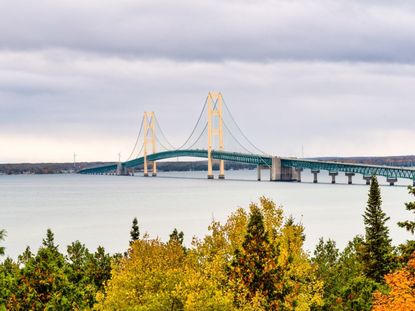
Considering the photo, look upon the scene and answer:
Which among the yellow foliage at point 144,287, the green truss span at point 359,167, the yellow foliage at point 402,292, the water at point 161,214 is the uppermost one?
the green truss span at point 359,167

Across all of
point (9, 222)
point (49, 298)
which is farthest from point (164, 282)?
point (9, 222)

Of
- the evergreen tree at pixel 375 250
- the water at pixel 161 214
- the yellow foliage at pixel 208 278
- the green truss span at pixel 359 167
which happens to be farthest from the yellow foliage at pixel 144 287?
the green truss span at pixel 359 167

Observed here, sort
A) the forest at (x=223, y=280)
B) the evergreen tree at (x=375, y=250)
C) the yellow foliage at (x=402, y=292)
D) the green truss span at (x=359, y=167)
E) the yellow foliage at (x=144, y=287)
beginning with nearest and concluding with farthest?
the yellow foliage at (x=402, y=292) < the forest at (x=223, y=280) < the yellow foliage at (x=144, y=287) < the evergreen tree at (x=375, y=250) < the green truss span at (x=359, y=167)

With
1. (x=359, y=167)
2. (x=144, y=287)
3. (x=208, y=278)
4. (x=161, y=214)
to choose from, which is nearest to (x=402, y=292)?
(x=208, y=278)

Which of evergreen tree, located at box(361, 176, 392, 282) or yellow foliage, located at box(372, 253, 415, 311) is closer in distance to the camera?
yellow foliage, located at box(372, 253, 415, 311)

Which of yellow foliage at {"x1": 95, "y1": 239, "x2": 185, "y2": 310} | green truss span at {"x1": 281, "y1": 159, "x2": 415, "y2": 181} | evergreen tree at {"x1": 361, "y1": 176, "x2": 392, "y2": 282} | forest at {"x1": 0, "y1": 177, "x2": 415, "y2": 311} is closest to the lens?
forest at {"x1": 0, "y1": 177, "x2": 415, "y2": 311}

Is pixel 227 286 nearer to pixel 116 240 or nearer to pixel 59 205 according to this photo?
pixel 116 240

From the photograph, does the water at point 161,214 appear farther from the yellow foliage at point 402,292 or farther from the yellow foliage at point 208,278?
the yellow foliage at point 402,292

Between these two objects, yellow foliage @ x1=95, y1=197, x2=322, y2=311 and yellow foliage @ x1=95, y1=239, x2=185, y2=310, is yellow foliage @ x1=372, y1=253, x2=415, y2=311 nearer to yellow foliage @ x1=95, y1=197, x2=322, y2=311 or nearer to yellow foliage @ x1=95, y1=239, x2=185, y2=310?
yellow foliage @ x1=95, y1=197, x2=322, y2=311

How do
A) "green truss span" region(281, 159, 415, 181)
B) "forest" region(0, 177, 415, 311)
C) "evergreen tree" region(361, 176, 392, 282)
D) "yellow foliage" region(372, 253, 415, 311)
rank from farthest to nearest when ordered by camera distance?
"green truss span" region(281, 159, 415, 181), "evergreen tree" region(361, 176, 392, 282), "forest" region(0, 177, 415, 311), "yellow foliage" region(372, 253, 415, 311)

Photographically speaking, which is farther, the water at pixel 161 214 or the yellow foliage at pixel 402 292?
the water at pixel 161 214

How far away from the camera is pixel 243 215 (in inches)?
1414

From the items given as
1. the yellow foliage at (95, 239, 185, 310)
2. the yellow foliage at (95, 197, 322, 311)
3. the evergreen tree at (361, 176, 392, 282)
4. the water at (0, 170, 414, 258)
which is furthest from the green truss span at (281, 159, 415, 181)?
the yellow foliage at (95, 239, 185, 310)

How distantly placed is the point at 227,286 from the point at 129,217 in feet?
297
